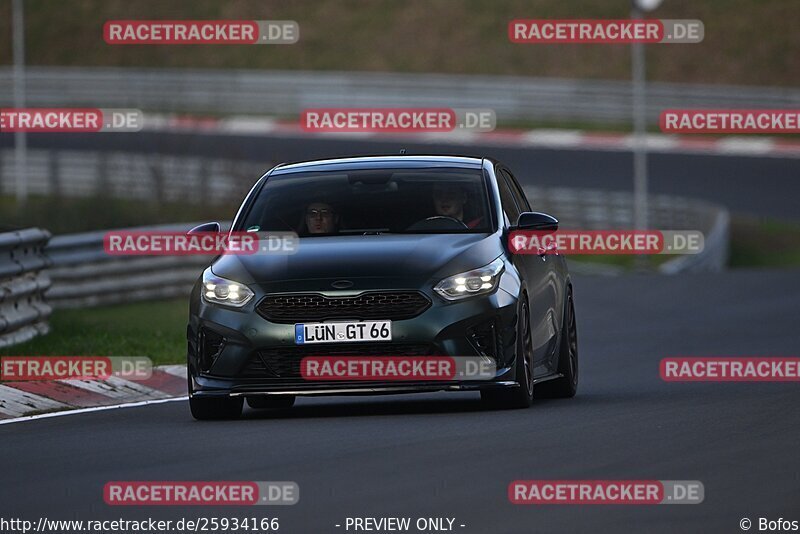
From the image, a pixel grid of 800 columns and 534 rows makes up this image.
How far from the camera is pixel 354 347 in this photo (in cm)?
1105

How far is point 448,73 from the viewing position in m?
57.4

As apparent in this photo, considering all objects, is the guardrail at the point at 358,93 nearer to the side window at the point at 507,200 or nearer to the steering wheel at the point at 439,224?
the side window at the point at 507,200

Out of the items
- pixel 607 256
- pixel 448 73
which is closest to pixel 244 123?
pixel 448 73

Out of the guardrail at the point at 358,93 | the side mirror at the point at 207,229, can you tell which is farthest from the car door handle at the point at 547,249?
the guardrail at the point at 358,93

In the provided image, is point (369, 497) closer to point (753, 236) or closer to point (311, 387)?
point (311, 387)

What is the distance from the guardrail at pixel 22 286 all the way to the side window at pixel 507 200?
396 centimetres

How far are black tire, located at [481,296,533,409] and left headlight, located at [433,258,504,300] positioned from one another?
0.86ft

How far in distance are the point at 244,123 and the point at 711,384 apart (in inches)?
1454

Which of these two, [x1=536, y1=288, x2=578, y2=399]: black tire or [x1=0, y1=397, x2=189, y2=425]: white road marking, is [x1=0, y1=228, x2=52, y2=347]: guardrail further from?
[x1=536, y1=288, x2=578, y2=399]: black tire

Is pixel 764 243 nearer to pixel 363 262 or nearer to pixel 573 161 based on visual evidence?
pixel 573 161

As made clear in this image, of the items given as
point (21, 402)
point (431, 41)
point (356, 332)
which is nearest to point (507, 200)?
point (356, 332)

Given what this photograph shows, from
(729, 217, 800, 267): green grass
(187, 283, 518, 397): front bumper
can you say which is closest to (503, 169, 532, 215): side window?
(187, 283, 518, 397): front bumper

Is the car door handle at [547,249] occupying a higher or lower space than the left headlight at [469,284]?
higher

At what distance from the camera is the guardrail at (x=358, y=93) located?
157 feet
